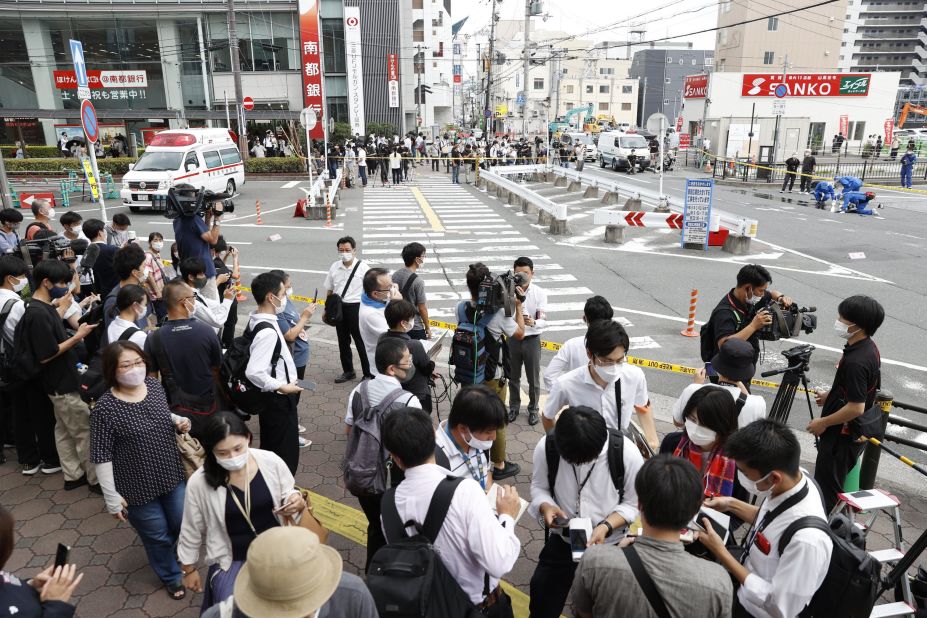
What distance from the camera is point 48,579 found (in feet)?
7.99

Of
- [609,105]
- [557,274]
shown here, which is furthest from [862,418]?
[609,105]

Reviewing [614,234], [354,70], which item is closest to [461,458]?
[614,234]

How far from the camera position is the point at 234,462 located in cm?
294

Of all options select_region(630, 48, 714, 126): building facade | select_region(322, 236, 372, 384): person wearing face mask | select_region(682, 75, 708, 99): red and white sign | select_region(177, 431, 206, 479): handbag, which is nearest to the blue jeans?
select_region(177, 431, 206, 479): handbag

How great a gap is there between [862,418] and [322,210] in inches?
661

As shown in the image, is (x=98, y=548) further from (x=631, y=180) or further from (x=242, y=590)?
(x=631, y=180)

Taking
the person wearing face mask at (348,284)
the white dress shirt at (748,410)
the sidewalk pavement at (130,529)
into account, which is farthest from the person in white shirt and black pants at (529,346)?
the white dress shirt at (748,410)

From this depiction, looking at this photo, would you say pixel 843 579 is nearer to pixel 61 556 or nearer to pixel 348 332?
pixel 61 556

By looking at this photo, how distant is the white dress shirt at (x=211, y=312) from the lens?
5.38m

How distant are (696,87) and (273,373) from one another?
50085 mm

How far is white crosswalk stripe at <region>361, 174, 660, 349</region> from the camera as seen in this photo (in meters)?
10.6

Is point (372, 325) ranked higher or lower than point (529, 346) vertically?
higher

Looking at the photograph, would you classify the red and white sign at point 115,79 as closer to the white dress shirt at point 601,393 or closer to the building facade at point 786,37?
the white dress shirt at point 601,393

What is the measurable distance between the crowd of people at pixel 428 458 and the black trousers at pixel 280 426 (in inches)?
0.6
